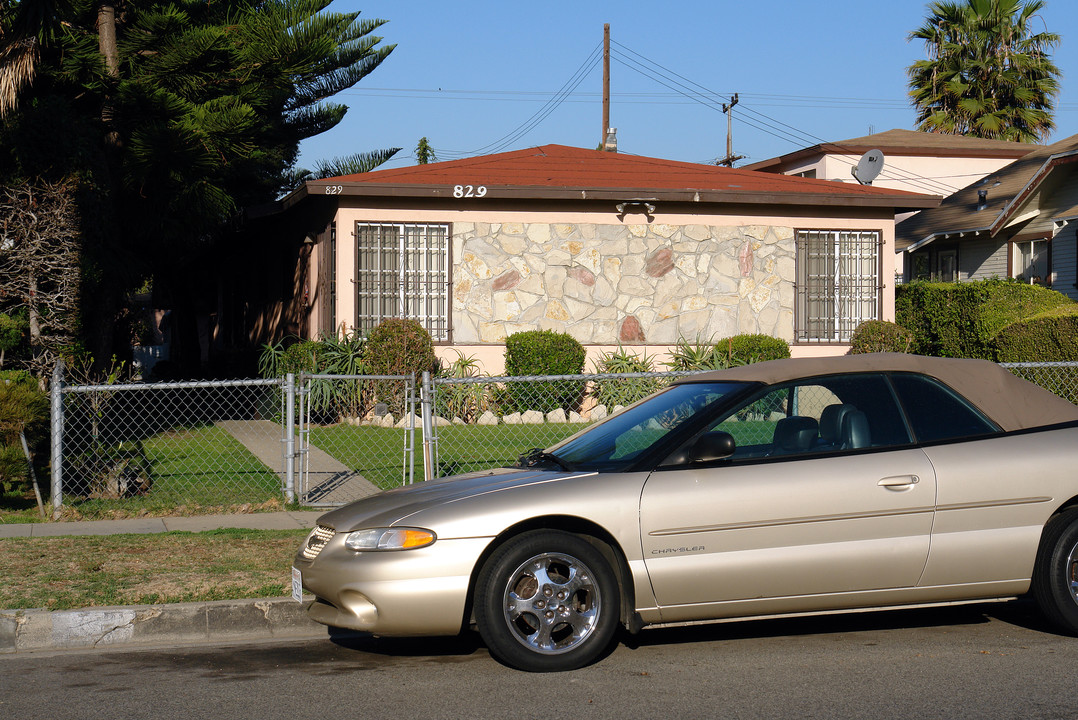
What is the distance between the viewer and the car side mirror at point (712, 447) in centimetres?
547

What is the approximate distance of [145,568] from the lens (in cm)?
725

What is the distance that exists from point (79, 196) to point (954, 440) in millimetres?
9256

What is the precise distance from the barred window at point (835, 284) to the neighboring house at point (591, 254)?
0.02 meters

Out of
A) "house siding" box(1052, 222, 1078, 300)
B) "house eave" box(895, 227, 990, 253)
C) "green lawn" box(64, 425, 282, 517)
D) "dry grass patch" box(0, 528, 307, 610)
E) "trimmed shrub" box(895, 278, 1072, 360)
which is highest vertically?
"house eave" box(895, 227, 990, 253)

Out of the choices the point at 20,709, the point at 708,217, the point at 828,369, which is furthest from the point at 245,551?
the point at 708,217

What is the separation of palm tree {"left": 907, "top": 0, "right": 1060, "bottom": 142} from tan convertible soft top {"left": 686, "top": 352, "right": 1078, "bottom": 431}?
108 ft

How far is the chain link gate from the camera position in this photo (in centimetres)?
993

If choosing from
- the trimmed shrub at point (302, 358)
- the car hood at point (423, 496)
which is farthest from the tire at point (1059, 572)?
the trimmed shrub at point (302, 358)

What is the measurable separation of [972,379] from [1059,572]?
113 centimetres

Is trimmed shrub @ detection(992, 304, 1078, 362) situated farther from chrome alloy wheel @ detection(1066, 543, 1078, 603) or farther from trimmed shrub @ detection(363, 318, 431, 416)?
chrome alloy wheel @ detection(1066, 543, 1078, 603)

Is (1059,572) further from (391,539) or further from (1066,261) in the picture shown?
(1066,261)

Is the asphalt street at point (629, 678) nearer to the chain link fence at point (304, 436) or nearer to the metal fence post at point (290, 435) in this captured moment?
the chain link fence at point (304, 436)

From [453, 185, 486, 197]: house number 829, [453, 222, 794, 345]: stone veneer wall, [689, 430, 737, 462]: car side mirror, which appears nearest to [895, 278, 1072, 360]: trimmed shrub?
[453, 222, 794, 345]: stone veneer wall

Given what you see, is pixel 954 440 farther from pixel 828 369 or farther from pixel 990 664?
pixel 990 664
